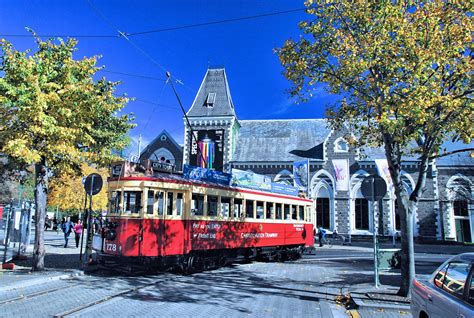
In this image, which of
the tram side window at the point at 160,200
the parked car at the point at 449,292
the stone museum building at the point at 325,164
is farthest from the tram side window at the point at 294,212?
the stone museum building at the point at 325,164

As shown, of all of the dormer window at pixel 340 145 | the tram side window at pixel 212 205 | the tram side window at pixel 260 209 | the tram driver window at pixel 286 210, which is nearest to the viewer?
the tram side window at pixel 212 205

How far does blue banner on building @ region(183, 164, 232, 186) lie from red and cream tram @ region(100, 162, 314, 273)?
0.31m

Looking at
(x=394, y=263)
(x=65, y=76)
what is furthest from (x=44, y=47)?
(x=394, y=263)

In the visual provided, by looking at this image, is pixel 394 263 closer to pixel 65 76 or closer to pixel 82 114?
pixel 82 114

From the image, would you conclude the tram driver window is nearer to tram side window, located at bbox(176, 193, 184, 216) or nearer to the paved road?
the paved road

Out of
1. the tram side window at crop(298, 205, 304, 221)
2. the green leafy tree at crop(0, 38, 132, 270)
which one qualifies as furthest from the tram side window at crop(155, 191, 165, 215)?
the tram side window at crop(298, 205, 304, 221)

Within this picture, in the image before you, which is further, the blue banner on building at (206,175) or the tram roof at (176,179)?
the blue banner on building at (206,175)

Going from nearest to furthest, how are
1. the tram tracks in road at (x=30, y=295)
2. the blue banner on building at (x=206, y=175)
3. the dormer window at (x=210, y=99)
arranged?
the tram tracks in road at (x=30, y=295)
the blue banner on building at (x=206, y=175)
the dormer window at (x=210, y=99)

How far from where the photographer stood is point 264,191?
1614cm

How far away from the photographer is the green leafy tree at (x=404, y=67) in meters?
8.45

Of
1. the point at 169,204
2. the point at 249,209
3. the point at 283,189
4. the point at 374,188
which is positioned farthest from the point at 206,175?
the point at 374,188

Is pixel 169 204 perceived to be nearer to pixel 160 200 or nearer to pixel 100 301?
pixel 160 200

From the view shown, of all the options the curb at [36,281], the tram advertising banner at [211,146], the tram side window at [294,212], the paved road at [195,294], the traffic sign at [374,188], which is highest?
the tram advertising banner at [211,146]

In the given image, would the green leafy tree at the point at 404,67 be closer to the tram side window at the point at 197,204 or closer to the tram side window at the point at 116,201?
the tram side window at the point at 197,204
